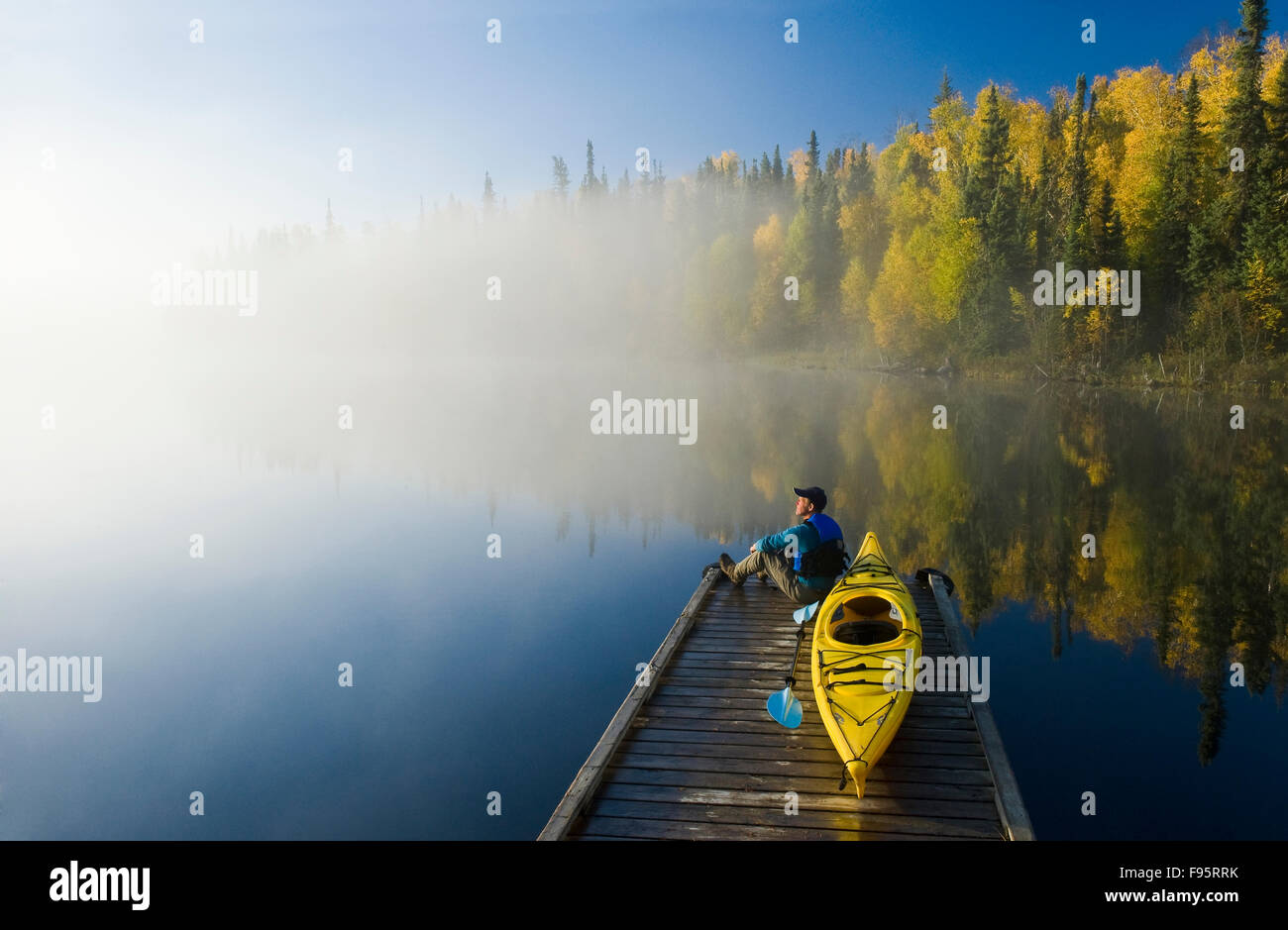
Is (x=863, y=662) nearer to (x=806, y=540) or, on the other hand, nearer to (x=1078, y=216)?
(x=806, y=540)

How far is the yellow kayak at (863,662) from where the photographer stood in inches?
286

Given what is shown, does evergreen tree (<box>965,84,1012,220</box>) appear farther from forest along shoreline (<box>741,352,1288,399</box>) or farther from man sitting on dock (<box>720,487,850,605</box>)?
man sitting on dock (<box>720,487,850,605</box>)

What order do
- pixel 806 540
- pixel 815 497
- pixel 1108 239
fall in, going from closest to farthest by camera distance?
pixel 806 540 → pixel 815 497 → pixel 1108 239

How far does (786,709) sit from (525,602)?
8.74 m

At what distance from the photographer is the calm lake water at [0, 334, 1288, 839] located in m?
9.52

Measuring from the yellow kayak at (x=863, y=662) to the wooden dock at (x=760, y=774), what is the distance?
1.06 feet

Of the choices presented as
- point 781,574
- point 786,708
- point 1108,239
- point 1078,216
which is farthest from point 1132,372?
point 786,708

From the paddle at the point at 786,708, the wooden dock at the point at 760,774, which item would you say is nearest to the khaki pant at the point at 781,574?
the wooden dock at the point at 760,774

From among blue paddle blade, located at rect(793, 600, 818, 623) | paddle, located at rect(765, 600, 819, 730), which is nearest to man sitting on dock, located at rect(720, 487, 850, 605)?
blue paddle blade, located at rect(793, 600, 818, 623)

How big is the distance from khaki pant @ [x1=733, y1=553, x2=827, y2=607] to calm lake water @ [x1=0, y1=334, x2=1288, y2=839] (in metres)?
2.05

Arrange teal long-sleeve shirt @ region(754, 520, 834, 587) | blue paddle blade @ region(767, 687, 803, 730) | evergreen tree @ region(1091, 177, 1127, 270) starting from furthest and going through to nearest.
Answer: evergreen tree @ region(1091, 177, 1127, 270) → teal long-sleeve shirt @ region(754, 520, 834, 587) → blue paddle blade @ region(767, 687, 803, 730)

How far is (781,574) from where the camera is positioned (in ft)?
39.7

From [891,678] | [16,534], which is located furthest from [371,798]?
[16,534]

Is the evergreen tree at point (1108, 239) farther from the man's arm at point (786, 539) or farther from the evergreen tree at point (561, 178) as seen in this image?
the evergreen tree at point (561, 178)
